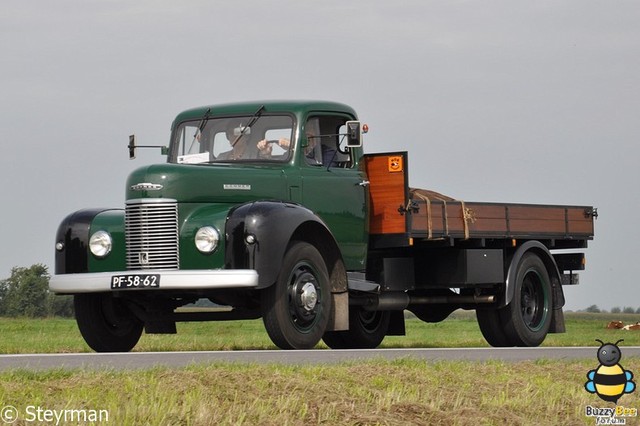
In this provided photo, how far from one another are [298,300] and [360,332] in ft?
14.0

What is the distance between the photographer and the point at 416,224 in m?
18.1

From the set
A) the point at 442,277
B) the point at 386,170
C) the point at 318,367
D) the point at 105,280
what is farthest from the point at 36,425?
the point at 442,277

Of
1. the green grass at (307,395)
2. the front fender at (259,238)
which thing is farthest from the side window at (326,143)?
the green grass at (307,395)

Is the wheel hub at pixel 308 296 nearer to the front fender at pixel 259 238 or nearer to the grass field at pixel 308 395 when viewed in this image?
the front fender at pixel 259 238

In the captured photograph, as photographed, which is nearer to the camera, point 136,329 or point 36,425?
point 36,425

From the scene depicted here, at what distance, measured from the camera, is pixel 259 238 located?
49.1 feet

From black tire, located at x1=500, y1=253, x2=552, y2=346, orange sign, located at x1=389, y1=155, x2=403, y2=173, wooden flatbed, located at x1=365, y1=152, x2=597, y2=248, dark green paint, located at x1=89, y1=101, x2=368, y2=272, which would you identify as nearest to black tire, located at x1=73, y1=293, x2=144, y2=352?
dark green paint, located at x1=89, y1=101, x2=368, y2=272

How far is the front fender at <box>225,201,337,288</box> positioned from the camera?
15.0 meters

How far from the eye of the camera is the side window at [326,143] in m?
17.2

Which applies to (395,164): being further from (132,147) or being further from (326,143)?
(132,147)

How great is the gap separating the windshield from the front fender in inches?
61.9

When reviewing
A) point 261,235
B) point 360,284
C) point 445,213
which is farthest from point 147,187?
point 445,213

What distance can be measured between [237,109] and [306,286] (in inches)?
115

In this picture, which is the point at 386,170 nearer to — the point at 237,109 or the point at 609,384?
the point at 237,109
